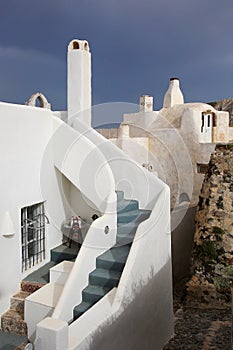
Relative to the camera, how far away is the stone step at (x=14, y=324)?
6633mm

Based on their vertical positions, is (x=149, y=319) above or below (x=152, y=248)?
below

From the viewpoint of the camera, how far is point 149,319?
Answer: 23.6 feet

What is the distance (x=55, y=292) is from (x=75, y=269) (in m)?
0.76

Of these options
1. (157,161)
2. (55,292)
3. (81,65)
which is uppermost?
(81,65)

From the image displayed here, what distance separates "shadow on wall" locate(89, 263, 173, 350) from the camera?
5.71 meters

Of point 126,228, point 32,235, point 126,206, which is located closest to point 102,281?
point 126,228

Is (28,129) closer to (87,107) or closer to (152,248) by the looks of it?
(87,107)

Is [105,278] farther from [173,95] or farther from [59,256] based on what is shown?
[173,95]

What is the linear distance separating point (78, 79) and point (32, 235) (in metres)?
3.96

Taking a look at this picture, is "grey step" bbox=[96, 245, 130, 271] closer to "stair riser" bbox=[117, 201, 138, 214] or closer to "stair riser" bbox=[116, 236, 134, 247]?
"stair riser" bbox=[116, 236, 134, 247]

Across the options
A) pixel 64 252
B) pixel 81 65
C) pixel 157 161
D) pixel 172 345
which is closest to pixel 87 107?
pixel 81 65

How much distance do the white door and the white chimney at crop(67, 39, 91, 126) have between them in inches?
318

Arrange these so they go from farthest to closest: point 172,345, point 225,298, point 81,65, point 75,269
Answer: point 225,298 → point 81,65 → point 172,345 → point 75,269

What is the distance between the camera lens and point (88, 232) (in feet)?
22.0
